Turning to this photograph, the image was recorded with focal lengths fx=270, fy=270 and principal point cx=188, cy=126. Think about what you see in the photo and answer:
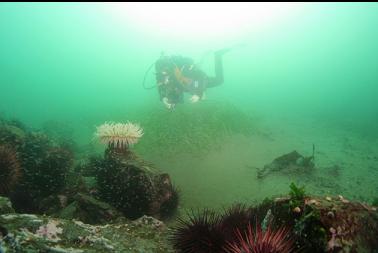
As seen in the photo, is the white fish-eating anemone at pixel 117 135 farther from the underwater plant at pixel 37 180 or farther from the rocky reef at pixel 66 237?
the rocky reef at pixel 66 237

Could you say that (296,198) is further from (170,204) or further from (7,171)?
(7,171)

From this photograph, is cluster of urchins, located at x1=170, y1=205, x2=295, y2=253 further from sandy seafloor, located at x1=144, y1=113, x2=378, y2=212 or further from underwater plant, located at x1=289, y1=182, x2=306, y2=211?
sandy seafloor, located at x1=144, y1=113, x2=378, y2=212

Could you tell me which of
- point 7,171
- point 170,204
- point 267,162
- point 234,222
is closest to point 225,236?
point 234,222

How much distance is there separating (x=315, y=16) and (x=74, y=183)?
310ft

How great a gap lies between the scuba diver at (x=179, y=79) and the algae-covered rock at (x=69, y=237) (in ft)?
39.6

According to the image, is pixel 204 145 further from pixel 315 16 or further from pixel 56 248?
pixel 315 16

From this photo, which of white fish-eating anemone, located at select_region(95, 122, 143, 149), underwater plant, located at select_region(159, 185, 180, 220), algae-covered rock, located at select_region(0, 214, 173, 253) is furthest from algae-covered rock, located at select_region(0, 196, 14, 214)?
underwater plant, located at select_region(159, 185, 180, 220)

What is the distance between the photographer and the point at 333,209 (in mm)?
3639

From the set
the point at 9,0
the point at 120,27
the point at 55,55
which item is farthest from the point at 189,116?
the point at 55,55

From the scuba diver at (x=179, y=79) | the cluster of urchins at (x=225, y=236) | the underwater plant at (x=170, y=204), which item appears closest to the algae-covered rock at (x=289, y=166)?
the underwater plant at (x=170, y=204)

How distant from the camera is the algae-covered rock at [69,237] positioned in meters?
3.20

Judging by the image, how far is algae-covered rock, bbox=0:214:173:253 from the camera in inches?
126

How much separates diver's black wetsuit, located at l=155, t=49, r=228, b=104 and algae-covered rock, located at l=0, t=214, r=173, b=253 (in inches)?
477

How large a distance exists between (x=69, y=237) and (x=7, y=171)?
4.56 metres
